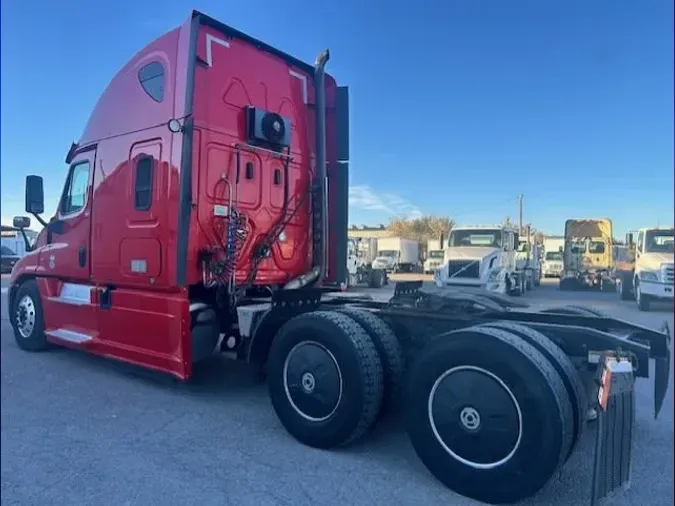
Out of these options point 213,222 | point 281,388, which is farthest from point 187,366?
point 213,222

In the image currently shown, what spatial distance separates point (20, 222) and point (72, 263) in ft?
6.21

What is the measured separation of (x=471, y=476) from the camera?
3039mm

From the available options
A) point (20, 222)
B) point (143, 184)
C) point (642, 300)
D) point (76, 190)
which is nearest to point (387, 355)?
point (143, 184)

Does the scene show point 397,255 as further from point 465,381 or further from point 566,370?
point 566,370

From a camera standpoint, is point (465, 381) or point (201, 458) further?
point (201, 458)

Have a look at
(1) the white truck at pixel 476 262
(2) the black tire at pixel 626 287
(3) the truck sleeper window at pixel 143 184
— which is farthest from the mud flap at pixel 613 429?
(1) the white truck at pixel 476 262

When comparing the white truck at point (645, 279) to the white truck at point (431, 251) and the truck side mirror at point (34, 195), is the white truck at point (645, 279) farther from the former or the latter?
the truck side mirror at point (34, 195)

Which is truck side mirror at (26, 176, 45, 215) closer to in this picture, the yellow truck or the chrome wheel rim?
the chrome wheel rim

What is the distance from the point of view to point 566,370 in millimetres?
2969

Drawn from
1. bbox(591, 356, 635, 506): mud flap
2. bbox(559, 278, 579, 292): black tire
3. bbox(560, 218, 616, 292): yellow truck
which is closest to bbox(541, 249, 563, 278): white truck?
bbox(560, 218, 616, 292): yellow truck

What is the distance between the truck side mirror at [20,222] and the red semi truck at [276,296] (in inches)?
1.5

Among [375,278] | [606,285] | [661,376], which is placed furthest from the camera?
[606,285]

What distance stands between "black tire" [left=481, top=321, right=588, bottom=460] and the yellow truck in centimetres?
103

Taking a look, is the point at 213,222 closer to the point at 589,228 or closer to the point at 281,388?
the point at 281,388
